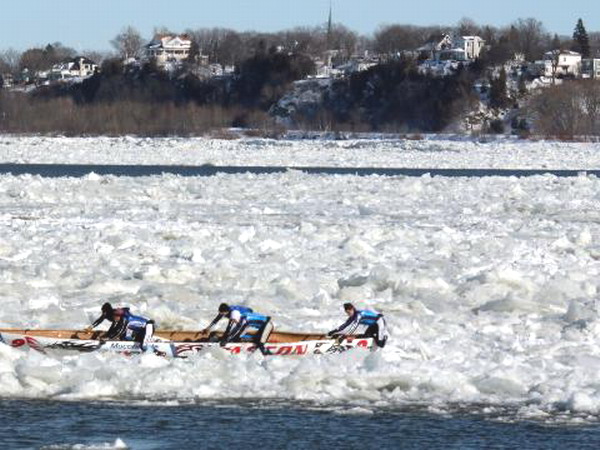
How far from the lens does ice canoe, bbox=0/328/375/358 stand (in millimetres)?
14297

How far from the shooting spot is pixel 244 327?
47.1 feet

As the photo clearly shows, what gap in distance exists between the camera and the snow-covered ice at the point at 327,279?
13.4 m

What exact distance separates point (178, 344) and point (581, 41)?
426 feet

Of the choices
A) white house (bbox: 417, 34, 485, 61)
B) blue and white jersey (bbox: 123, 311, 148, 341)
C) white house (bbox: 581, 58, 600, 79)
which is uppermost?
white house (bbox: 417, 34, 485, 61)

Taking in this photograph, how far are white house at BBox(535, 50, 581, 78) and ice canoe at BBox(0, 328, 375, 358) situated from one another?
105 meters

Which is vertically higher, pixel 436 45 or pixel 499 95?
pixel 436 45

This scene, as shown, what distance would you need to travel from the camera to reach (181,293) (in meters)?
17.6

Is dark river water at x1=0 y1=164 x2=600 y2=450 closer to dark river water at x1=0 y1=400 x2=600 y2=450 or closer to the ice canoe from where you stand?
dark river water at x1=0 y1=400 x2=600 y2=450

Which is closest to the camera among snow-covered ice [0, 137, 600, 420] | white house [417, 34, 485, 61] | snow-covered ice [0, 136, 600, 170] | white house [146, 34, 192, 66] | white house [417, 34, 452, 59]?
snow-covered ice [0, 137, 600, 420]

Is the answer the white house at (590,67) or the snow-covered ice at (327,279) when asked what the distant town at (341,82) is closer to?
the white house at (590,67)

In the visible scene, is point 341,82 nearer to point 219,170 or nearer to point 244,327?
point 219,170

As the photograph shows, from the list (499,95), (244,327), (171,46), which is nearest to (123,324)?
(244,327)

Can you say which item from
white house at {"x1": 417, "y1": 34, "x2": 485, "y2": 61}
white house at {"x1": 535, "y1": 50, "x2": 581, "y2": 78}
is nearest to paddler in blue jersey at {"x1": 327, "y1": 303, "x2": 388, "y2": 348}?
white house at {"x1": 535, "y1": 50, "x2": 581, "y2": 78}

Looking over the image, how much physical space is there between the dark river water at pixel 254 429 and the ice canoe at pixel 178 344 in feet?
4.84
